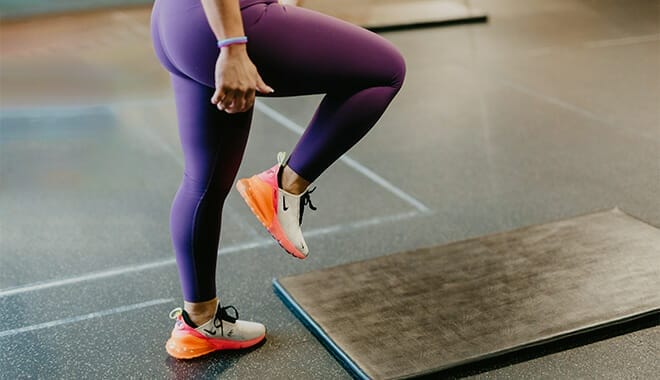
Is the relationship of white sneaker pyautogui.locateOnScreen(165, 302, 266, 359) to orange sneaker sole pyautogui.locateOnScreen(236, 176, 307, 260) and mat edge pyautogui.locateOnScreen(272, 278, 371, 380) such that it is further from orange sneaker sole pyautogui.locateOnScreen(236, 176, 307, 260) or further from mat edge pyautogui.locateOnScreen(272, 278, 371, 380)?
orange sneaker sole pyautogui.locateOnScreen(236, 176, 307, 260)

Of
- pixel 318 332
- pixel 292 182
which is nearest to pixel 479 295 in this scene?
pixel 318 332

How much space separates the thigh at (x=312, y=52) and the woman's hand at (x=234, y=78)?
7cm

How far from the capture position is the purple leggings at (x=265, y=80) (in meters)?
1.71

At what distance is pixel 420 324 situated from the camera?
2178 mm

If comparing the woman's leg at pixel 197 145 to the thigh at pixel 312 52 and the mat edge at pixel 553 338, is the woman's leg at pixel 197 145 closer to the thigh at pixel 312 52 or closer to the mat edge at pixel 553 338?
the thigh at pixel 312 52

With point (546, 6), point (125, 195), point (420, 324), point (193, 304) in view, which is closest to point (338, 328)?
point (420, 324)

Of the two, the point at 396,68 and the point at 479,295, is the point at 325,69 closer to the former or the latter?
the point at 396,68

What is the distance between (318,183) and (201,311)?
1.36m

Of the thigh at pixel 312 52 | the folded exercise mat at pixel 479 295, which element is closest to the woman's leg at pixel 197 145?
the thigh at pixel 312 52

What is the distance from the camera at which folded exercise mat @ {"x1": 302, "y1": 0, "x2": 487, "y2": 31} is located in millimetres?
5945

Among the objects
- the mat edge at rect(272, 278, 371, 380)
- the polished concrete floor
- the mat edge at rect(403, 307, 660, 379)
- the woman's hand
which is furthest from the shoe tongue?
the woman's hand

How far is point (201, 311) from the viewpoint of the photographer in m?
2.11

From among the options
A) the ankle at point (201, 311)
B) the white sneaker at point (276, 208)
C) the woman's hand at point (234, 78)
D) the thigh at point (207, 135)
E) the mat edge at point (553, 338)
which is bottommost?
the mat edge at point (553, 338)

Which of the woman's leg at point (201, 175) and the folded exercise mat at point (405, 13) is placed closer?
the woman's leg at point (201, 175)
